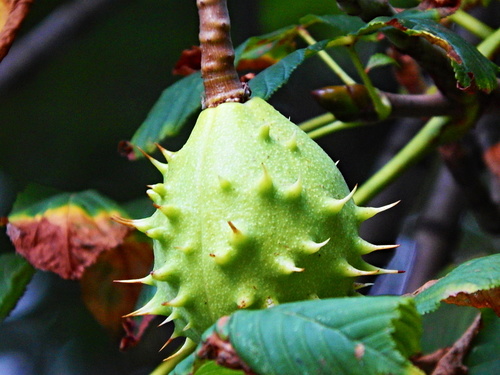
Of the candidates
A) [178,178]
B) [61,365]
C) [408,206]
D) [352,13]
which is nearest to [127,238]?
[178,178]

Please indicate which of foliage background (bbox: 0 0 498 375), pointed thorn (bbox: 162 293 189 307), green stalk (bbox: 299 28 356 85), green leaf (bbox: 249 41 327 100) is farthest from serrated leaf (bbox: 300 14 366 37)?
foliage background (bbox: 0 0 498 375)

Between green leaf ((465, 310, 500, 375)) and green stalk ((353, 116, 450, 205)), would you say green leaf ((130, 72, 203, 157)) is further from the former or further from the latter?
green leaf ((465, 310, 500, 375))

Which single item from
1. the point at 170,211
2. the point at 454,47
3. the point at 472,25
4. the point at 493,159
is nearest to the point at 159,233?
the point at 170,211

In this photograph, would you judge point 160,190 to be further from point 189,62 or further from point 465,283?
point 189,62

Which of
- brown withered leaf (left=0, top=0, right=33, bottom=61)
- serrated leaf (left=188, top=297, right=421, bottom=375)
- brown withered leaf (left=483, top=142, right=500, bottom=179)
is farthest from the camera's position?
brown withered leaf (left=483, top=142, right=500, bottom=179)

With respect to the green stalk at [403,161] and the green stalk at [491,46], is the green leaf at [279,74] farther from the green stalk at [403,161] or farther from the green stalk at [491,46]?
the green stalk at [491,46]

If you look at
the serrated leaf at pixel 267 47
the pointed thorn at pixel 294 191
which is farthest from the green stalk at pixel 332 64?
the pointed thorn at pixel 294 191

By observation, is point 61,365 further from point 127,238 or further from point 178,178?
point 178,178
